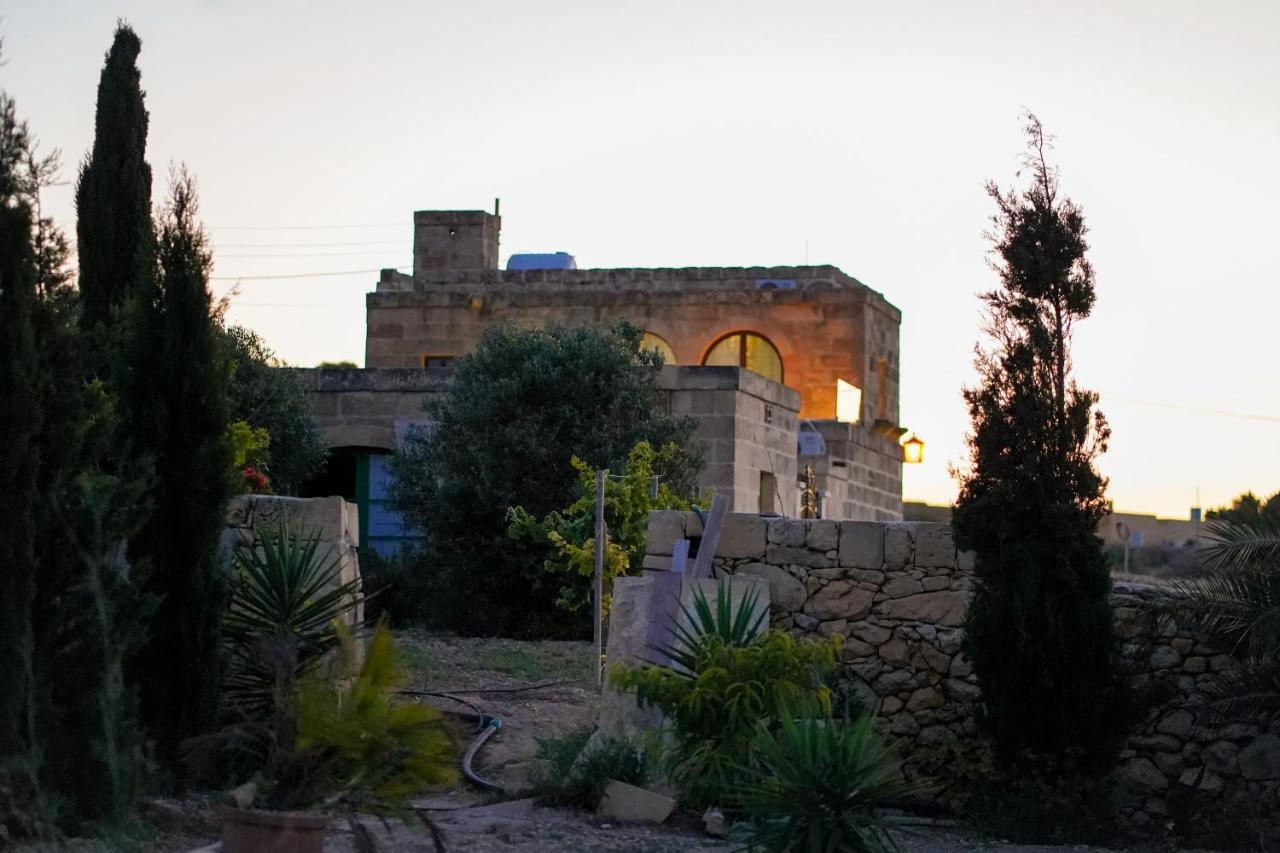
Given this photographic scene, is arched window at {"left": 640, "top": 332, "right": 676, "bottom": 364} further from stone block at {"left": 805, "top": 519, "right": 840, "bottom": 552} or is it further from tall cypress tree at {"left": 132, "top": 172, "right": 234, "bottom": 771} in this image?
tall cypress tree at {"left": 132, "top": 172, "right": 234, "bottom": 771}

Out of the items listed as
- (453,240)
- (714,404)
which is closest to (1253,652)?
(714,404)

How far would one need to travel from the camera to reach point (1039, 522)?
11.1 meters

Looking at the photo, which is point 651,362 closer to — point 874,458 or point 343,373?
point 343,373

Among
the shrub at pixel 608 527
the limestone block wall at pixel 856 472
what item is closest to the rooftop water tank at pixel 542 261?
the limestone block wall at pixel 856 472

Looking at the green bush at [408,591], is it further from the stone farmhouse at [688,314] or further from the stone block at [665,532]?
the stone farmhouse at [688,314]

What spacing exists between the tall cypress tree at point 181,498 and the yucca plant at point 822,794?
3362 millimetres

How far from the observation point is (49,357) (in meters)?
7.91

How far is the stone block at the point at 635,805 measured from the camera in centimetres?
981

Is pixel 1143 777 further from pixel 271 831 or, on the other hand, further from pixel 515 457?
pixel 515 457

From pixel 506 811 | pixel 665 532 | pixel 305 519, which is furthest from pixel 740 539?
pixel 305 519

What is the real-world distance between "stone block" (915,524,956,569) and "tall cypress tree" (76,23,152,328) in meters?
5.79

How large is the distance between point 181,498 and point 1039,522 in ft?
17.3

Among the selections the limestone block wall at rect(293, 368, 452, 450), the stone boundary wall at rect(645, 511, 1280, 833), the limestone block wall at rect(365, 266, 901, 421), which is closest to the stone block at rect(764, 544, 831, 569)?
the stone boundary wall at rect(645, 511, 1280, 833)

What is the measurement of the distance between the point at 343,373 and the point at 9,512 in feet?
42.9
